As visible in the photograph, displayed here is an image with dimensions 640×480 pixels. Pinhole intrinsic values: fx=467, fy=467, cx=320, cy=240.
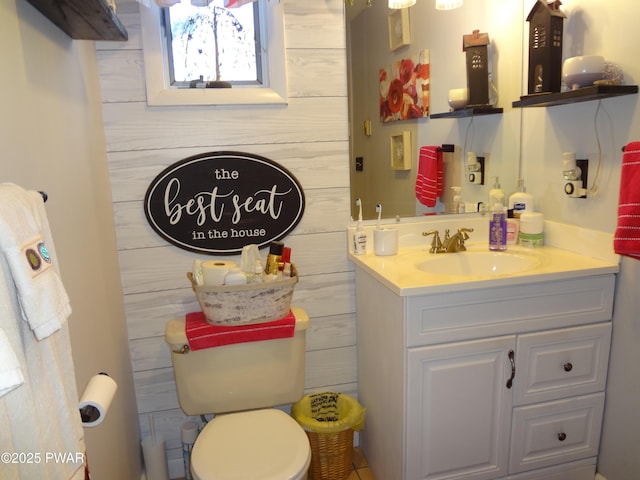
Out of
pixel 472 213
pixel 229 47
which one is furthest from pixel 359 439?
pixel 229 47

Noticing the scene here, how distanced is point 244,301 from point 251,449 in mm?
462

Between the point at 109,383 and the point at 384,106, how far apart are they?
1.38 m

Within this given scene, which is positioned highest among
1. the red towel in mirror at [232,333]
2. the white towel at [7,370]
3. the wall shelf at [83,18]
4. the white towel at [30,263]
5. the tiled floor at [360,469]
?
the wall shelf at [83,18]

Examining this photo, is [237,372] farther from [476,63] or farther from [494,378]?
[476,63]

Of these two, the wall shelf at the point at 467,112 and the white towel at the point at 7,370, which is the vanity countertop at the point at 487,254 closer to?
the wall shelf at the point at 467,112

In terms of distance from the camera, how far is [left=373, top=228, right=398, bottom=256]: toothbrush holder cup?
5.89 feet

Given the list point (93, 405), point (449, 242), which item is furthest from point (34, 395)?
point (449, 242)

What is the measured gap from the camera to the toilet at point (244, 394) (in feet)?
4.71

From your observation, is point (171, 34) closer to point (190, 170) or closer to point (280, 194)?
point (190, 170)

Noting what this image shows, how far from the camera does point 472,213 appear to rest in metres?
2.01

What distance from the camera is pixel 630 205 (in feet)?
4.34

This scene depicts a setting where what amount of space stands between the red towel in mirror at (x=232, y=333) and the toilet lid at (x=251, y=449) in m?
0.26

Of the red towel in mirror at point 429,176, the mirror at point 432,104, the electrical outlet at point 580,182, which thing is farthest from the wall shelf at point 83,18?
the electrical outlet at point 580,182

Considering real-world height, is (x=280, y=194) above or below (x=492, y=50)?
below
